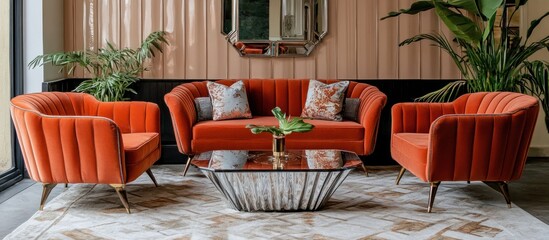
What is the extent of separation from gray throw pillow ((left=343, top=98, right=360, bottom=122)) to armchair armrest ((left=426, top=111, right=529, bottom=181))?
1.82 metres

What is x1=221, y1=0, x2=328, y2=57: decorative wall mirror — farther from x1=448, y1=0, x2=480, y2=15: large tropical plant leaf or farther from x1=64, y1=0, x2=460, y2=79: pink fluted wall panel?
x1=448, y1=0, x2=480, y2=15: large tropical plant leaf

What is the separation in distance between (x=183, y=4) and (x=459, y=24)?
8.97ft

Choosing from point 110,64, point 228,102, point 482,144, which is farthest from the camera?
point 110,64

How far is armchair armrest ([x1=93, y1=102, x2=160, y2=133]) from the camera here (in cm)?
543

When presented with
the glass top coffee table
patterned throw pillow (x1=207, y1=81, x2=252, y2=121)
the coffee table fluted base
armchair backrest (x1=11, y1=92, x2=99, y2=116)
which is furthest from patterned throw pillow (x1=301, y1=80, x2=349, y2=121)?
armchair backrest (x1=11, y1=92, x2=99, y2=116)

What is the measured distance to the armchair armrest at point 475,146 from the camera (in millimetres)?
4418

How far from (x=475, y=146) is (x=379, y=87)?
2471mm

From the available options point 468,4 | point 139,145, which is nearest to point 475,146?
point 468,4

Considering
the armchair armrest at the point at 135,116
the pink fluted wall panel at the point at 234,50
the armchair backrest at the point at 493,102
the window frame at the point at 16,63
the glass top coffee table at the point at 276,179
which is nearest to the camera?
the glass top coffee table at the point at 276,179


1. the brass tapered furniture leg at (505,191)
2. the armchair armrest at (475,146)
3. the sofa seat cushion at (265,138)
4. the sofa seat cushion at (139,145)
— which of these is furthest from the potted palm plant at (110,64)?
the brass tapered furniture leg at (505,191)

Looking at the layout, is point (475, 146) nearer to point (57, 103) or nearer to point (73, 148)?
point (73, 148)

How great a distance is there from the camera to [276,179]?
4.21m

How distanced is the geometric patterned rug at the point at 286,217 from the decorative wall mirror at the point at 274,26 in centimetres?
190

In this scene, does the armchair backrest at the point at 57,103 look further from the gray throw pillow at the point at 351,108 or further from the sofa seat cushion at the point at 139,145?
the gray throw pillow at the point at 351,108
